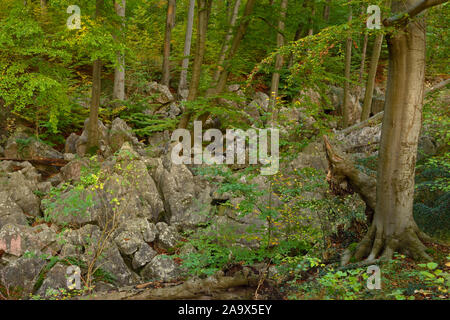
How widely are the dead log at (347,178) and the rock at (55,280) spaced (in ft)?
17.3

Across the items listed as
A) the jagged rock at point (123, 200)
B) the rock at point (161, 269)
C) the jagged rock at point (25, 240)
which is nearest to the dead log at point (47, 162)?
the jagged rock at point (123, 200)

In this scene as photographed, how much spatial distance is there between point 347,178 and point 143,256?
4.62 m

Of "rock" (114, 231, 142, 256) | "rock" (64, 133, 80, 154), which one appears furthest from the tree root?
"rock" (64, 133, 80, 154)

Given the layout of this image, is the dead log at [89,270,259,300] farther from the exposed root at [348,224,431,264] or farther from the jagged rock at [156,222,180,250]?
the jagged rock at [156,222,180,250]

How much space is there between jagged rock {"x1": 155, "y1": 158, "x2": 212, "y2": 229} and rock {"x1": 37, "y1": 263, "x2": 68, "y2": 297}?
10.5ft

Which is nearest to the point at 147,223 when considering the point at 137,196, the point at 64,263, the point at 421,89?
the point at 137,196

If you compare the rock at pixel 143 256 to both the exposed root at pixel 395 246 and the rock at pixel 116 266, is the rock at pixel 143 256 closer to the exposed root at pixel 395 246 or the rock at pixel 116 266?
the rock at pixel 116 266

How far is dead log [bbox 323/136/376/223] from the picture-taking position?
597 centimetres

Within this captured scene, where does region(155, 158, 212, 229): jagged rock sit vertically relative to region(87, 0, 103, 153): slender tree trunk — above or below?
below

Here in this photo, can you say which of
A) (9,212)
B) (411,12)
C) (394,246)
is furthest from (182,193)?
(411,12)

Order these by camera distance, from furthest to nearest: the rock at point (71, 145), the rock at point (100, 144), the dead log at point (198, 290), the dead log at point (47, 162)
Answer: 1. the rock at point (71, 145)
2. the rock at point (100, 144)
3. the dead log at point (47, 162)
4. the dead log at point (198, 290)

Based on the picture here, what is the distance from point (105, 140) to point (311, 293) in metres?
10.5

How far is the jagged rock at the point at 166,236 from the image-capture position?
26.2 ft

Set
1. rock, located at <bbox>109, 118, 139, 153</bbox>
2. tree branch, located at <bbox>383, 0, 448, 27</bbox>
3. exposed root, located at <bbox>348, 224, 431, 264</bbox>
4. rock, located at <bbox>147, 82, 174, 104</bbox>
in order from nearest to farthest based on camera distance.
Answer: tree branch, located at <bbox>383, 0, 448, 27</bbox> → exposed root, located at <bbox>348, 224, 431, 264</bbox> → rock, located at <bbox>109, 118, 139, 153</bbox> → rock, located at <bbox>147, 82, 174, 104</bbox>
